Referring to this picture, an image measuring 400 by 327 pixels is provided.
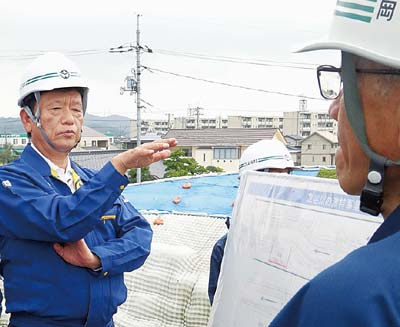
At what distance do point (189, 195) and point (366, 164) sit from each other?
1010 centimetres

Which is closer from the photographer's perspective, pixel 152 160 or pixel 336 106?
pixel 336 106

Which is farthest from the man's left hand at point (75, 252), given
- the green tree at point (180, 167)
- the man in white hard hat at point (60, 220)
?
the green tree at point (180, 167)

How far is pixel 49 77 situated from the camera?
237 cm

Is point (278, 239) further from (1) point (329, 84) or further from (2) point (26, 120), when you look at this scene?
(2) point (26, 120)

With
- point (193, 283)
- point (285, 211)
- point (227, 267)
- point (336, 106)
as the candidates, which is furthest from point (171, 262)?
point (336, 106)

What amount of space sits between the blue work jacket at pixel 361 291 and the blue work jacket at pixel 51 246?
133 cm

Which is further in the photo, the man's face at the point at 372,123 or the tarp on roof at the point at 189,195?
the tarp on roof at the point at 189,195

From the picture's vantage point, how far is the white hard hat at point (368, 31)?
103cm

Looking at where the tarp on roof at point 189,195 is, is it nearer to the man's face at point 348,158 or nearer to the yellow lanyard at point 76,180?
the yellow lanyard at point 76,180

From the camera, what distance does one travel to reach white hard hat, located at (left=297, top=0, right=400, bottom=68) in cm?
103

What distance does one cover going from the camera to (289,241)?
211 centimetres

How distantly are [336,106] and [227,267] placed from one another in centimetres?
135

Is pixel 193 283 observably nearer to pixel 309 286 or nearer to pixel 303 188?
pixel 303 188

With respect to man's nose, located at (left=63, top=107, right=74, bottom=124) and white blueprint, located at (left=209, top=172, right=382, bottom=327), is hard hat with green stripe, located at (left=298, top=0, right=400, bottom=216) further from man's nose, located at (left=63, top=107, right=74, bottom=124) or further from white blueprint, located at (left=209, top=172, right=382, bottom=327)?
man's nose, located at (left=63, top=107, right=74, bottom=124)
